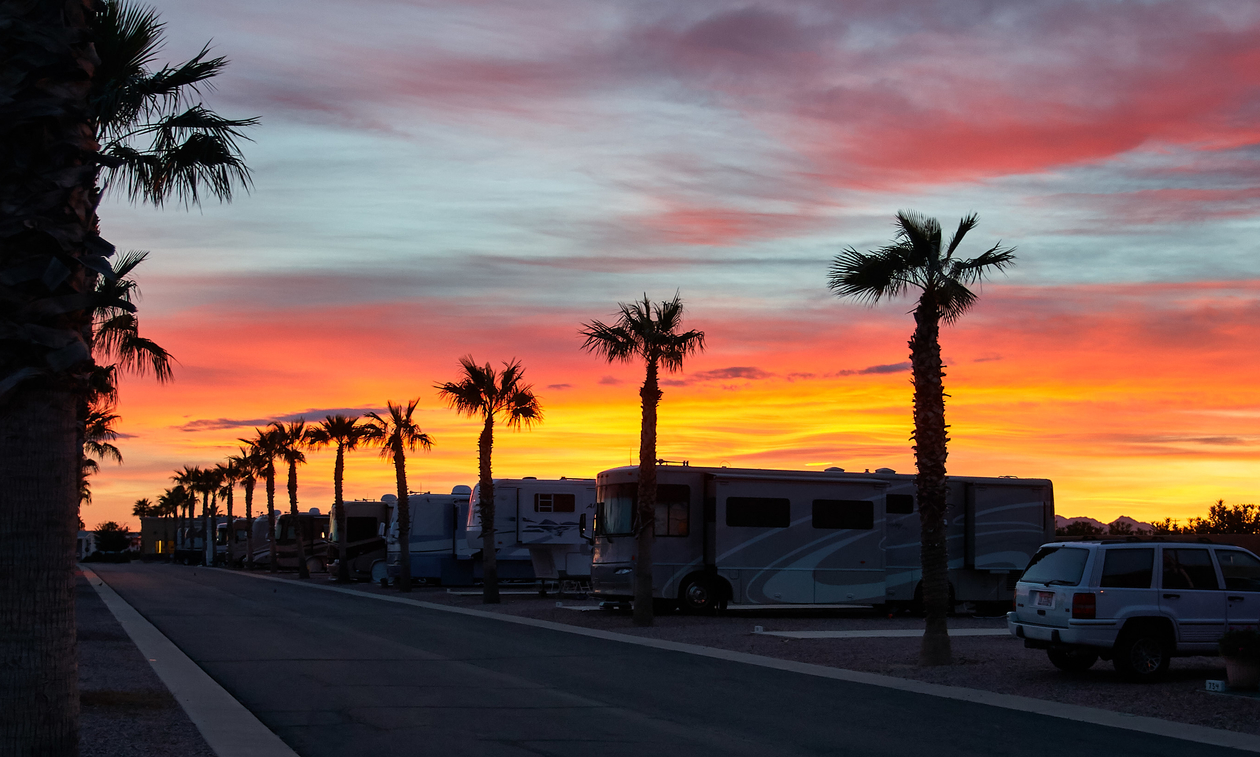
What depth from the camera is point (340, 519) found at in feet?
168

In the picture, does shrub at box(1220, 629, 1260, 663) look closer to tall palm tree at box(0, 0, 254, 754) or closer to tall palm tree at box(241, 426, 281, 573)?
tall palm tree at box(0, 0, 254, 754)

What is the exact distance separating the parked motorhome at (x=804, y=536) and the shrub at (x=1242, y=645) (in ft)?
49.9

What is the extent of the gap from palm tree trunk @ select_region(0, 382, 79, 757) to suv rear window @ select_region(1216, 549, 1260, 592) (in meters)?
14.6

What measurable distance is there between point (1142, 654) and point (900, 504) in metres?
15.2

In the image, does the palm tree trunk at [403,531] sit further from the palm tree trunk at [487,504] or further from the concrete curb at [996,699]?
the concrete curb at [996,699]

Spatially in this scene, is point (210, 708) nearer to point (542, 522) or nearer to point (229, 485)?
point (542, 522)

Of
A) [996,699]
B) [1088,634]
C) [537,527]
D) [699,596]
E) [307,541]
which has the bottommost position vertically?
[307,541]

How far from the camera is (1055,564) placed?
1577cm

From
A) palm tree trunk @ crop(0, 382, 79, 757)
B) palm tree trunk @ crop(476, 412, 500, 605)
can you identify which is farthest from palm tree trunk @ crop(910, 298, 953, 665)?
palm tree trunk @ crop(476, 412, 500, 605)

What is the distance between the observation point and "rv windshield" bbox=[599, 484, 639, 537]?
28391 millimetres

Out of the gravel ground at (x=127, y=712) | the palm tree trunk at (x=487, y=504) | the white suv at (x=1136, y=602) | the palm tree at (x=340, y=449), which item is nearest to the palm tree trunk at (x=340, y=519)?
the palm tree at (x=340, y=449)

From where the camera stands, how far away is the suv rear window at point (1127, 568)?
15102mm

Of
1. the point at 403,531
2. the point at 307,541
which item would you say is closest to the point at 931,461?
the point at 403,531

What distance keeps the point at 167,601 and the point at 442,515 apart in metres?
12.8
